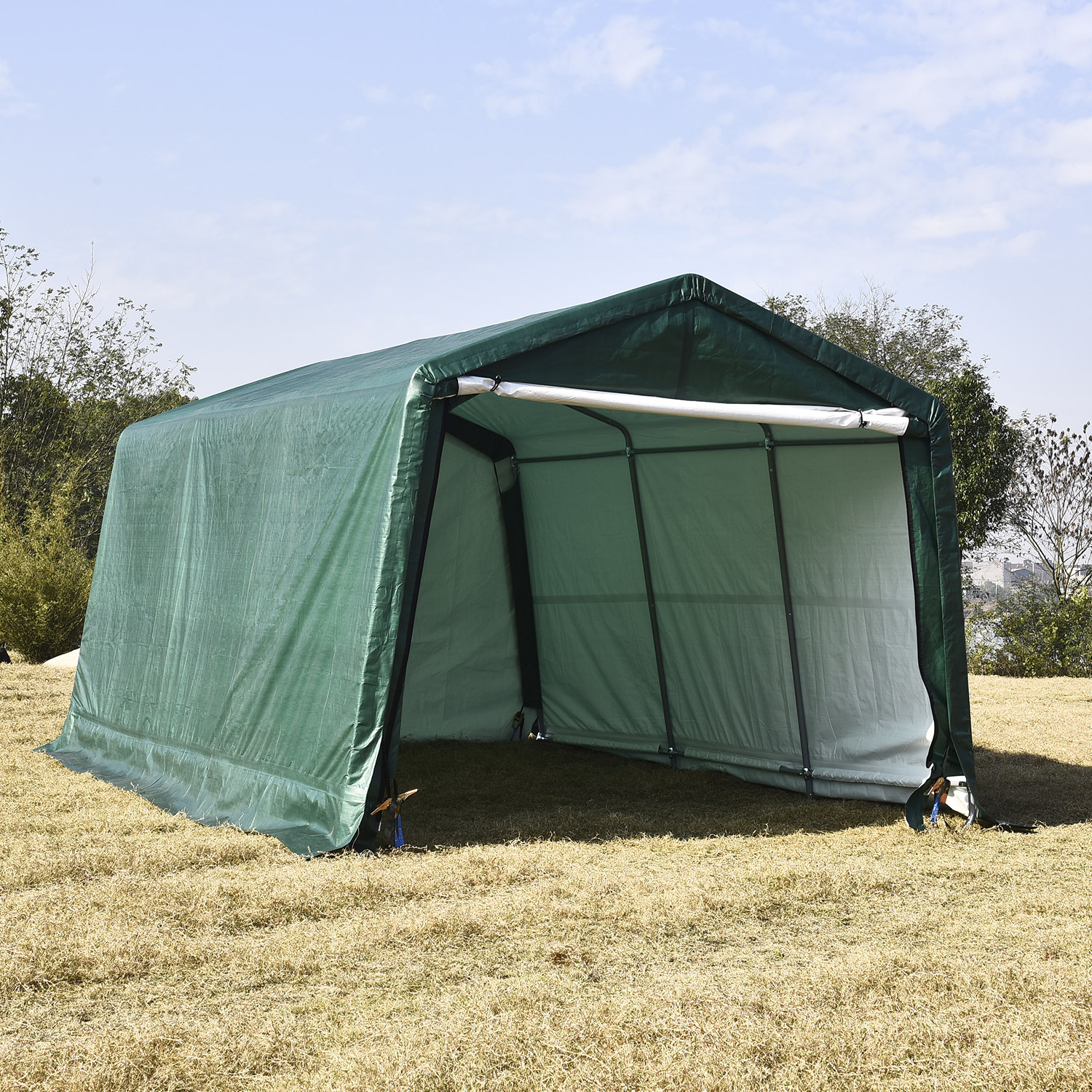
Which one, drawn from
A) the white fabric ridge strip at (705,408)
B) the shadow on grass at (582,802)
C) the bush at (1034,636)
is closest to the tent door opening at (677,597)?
the shadow on grass at (582,802)

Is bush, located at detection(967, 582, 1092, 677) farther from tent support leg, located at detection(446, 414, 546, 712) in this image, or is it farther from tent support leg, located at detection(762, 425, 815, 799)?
tent support leg, located at detection(762, 425, 815, 799)

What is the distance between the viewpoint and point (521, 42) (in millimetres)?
5574

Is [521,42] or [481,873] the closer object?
[481,873]

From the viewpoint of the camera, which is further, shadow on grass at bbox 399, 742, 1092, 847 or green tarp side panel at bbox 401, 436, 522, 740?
green tarp side panel at bbox 401, 436, 522, 740

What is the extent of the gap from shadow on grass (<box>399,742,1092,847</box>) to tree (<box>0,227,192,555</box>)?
10460 millimetres

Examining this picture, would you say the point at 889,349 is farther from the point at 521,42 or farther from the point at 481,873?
the point at 481,873

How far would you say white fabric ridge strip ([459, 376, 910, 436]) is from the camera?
4105mm

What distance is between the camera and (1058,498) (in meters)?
14.5

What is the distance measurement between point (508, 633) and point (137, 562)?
2.29 metres

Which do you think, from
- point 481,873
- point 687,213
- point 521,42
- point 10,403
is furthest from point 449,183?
point 10,403

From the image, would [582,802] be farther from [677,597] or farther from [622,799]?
[677,597]

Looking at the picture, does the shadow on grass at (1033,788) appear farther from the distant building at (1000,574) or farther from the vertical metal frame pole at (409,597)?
the distant building at (1000,574)

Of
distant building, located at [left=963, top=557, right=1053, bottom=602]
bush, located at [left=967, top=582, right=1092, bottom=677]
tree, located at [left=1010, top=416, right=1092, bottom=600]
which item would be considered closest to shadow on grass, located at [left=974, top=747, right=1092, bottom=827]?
bush, located at [left=967, top=582, right=1092, bottom=677]

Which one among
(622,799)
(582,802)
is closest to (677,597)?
(622,799)
